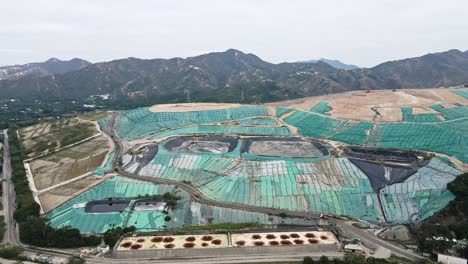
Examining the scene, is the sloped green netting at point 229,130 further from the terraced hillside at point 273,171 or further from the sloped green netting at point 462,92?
the sloped green netting at point 462,92

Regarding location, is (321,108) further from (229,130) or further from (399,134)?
(229,130)

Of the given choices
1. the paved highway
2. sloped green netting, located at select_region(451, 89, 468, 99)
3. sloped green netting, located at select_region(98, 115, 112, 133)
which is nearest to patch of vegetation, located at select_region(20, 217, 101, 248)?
the paved highway

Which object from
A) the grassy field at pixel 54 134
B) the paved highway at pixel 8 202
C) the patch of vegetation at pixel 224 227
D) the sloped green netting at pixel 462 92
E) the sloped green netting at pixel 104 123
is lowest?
the paved highway at pixel 8 202

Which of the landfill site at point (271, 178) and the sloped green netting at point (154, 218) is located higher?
the landfill site at point (271, 178)

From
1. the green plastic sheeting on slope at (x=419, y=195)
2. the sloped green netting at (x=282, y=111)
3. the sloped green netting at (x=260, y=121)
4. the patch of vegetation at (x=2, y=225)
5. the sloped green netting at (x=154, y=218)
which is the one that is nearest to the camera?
the patch of vegetation at (x=2, y=225)

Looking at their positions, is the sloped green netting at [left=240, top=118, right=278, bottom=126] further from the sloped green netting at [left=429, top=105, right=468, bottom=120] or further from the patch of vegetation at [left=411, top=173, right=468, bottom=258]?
the patch of vegetation at [left=411, top=173, right=468, bottom=258]

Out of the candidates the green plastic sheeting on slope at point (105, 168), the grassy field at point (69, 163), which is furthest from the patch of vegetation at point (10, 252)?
the green plastic sheeting on slope at point (105, 168)
